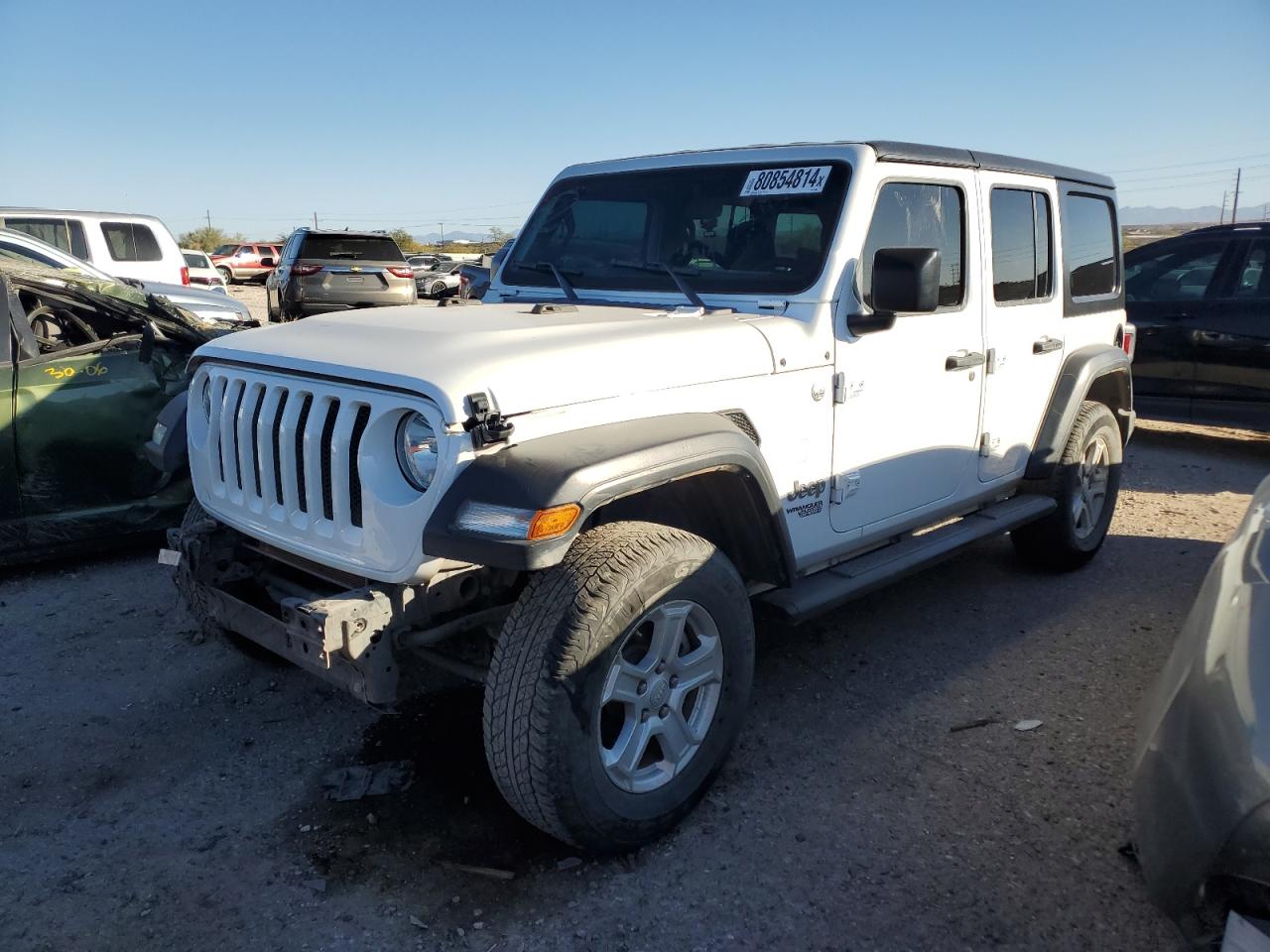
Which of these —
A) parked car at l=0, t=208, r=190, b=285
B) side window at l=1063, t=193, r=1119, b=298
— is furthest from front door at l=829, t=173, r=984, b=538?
parked car at l=0, t=208, r=190, b=285

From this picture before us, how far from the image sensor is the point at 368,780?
3262mm

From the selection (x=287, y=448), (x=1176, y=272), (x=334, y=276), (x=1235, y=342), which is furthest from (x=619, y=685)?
(x=334, y=276)

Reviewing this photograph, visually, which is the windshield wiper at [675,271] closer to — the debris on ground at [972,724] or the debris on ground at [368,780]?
the debris on ground at [972,724]

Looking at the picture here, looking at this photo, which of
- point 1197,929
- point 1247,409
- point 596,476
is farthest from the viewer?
point 1247,409

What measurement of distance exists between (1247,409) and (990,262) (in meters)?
5.27

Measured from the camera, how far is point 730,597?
9.74 feet

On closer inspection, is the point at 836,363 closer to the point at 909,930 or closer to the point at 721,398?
the point at 721,398

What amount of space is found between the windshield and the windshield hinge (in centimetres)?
143

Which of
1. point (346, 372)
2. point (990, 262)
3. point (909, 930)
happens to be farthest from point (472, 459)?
point (990, 262)

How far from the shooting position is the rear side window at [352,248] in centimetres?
1415

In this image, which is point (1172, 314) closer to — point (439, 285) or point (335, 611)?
point (335, 611)

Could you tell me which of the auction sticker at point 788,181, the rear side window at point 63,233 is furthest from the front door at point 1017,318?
the rear side window at point 63,233

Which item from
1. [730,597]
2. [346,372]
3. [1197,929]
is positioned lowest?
[1197,929]

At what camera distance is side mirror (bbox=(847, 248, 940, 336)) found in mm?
3209
